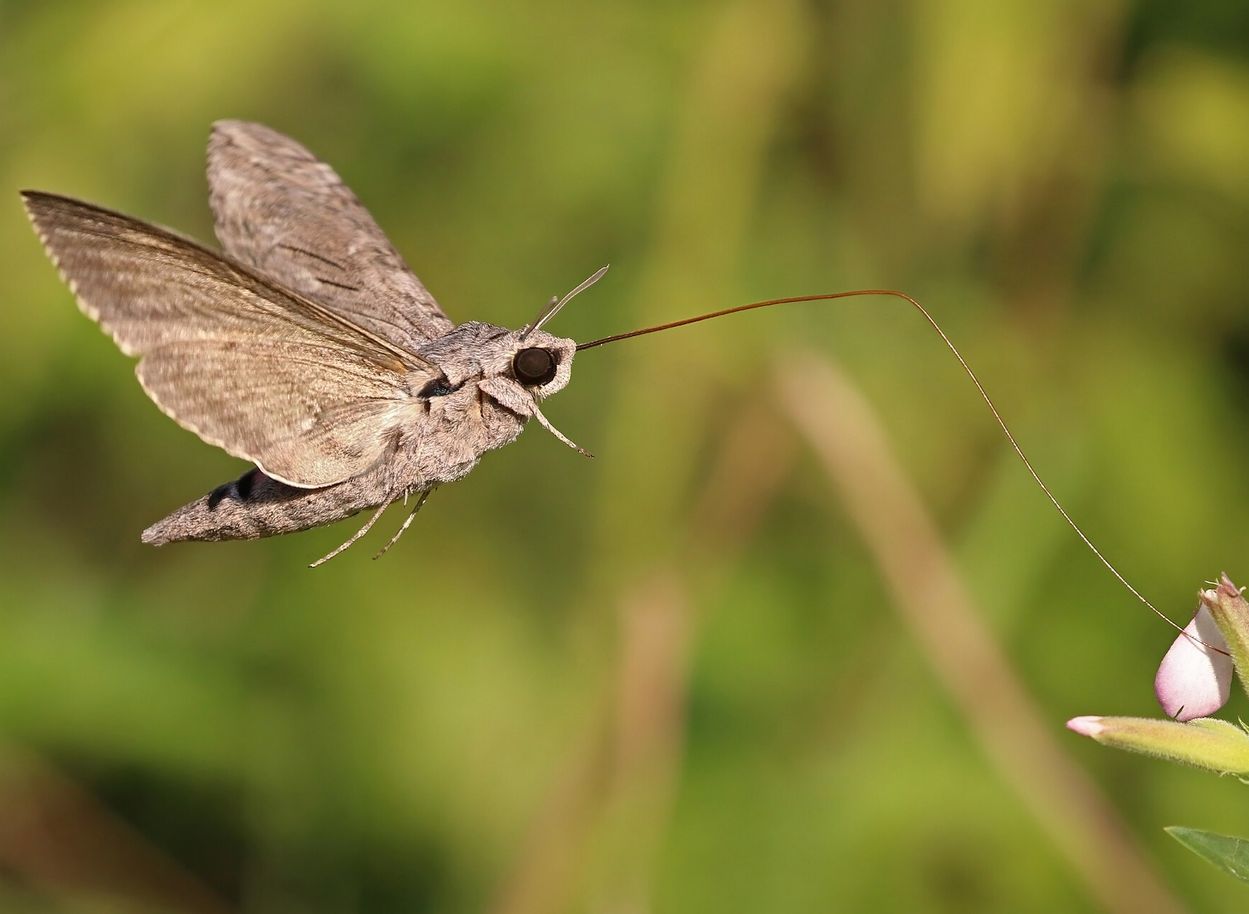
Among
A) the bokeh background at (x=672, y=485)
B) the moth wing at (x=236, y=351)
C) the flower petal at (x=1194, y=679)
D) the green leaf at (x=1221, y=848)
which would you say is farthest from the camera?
the bokeh background at (x=672, y=485)

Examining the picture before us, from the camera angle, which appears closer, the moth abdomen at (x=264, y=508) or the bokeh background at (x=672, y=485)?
the moth abdomen at (x=264, y=508)

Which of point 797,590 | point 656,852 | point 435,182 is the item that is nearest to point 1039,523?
point 797,590

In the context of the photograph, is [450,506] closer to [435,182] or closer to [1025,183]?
[435,182]

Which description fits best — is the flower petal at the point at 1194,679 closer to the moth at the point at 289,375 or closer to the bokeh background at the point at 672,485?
the moth at the point at 289,375

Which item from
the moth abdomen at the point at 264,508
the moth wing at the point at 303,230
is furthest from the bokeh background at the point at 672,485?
the moth abdomen at the point at 264,508

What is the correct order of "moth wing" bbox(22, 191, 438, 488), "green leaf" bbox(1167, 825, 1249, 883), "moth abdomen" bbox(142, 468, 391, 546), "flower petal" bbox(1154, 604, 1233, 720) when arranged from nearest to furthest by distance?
"green leaf" bbox(1167, 825, 1249, 883), "flower petal" bbox(1154, 604, 1233, 720), "moth wing" bbox(22, 191, 438, 488), "moth abdomen" bbox(142, 468, 391, 546)

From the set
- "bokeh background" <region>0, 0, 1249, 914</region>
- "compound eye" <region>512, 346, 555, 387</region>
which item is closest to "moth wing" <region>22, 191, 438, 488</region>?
"compound eye" <region>512, 346, 555, 387</region>

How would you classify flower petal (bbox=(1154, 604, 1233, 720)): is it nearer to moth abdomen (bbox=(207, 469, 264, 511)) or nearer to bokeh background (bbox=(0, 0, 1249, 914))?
moth abdomen (bbox=(207, 469, 264, 511))
